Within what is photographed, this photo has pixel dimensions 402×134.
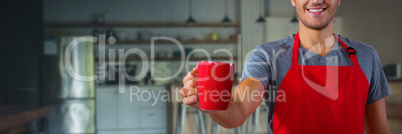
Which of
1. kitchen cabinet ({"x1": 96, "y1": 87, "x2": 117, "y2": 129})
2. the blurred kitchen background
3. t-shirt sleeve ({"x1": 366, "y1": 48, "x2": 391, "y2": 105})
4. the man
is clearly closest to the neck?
the man

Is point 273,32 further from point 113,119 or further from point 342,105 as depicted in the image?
point 342,105

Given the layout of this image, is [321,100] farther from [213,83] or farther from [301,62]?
[213,83]

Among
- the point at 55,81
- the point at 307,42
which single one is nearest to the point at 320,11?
the point at 307,42

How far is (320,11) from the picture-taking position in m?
1.01

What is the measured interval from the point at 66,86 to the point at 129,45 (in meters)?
1.66

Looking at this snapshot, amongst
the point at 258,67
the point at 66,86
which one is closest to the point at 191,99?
the point at 258,67

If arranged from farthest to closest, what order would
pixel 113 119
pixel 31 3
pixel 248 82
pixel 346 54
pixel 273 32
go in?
pixel 273 32 < pixel 113 119 < pixel 31 3 < pixel 346 54 < pixel 248 82

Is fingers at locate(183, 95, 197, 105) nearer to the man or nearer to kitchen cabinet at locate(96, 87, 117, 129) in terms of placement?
the man

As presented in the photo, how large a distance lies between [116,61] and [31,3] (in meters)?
1.80

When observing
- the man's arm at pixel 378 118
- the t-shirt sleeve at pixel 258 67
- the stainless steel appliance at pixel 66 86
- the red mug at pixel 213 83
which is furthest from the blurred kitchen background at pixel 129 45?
the red mug at pixel 213 83

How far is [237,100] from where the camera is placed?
86 cm

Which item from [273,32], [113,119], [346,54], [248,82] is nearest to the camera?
[248,82]

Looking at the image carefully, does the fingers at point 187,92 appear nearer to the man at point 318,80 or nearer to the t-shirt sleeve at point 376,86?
the man at point 318,80

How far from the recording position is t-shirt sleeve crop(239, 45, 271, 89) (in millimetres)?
960
